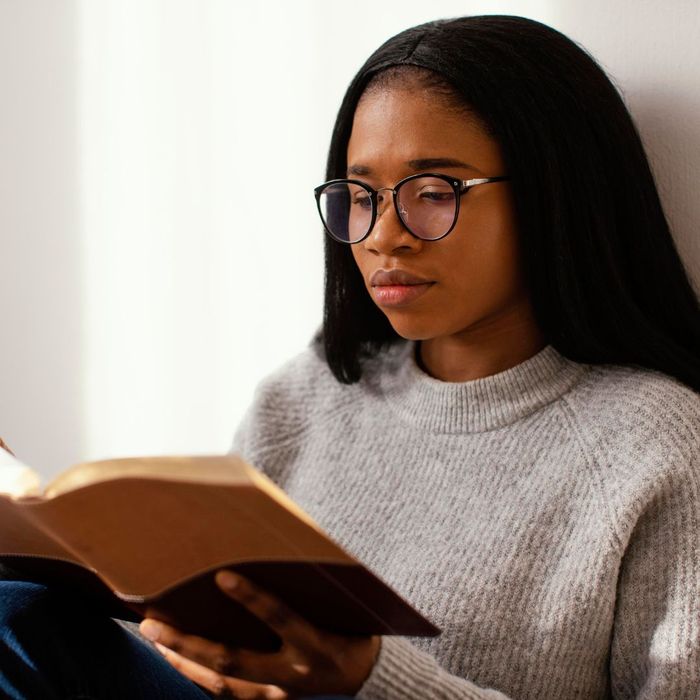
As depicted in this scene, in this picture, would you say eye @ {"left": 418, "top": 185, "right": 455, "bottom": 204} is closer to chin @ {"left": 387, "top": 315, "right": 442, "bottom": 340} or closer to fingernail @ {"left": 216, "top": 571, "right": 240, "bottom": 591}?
chin @ {"left": 387, "top": 315, "right": 442, "bottom": 340}

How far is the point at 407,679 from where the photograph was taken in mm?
963

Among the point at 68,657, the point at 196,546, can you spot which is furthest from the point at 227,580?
the point at 68,657

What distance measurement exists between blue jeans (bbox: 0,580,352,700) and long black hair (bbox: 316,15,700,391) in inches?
22.2

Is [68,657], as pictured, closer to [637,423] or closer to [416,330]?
[416,330]

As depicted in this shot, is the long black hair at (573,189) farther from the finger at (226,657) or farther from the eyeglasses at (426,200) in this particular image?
the finger at (226,657)

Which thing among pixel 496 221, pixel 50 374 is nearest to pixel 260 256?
pixel 50 374

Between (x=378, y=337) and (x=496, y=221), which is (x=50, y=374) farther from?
(x=496, y=221)

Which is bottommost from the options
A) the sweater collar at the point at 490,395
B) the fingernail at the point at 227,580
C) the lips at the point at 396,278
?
the fingernail at the point at 227,580

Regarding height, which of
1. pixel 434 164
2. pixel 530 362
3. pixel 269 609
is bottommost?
pixel 269 609

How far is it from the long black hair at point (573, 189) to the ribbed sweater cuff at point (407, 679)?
39 cm

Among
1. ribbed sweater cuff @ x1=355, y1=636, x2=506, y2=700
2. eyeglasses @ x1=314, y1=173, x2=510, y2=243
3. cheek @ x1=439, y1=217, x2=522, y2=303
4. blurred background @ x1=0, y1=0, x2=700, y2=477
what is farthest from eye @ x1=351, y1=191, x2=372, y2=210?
ribbed sweater cuff @ x1=355, y1=636, x2=506, y2=700

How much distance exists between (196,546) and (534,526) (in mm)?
445

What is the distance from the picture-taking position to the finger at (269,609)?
2.77 ft

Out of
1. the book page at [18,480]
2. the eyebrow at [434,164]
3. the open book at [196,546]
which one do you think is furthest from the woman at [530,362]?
the book page at [18,480]
